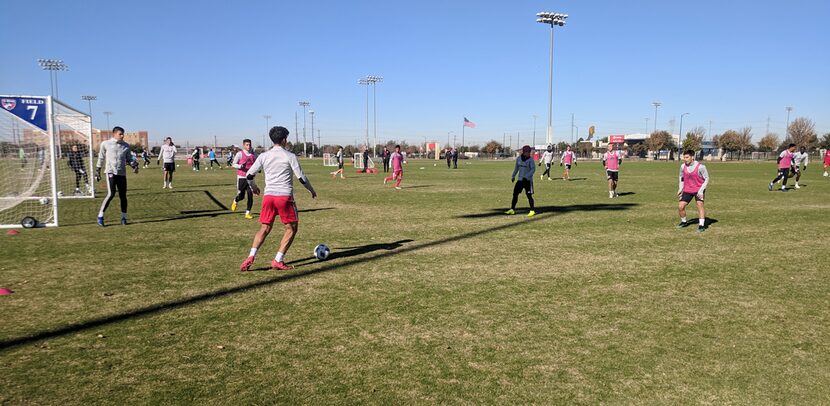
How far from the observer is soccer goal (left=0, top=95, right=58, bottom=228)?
1137cm

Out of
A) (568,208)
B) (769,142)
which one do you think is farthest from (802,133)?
(568,208)

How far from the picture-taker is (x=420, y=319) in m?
5.13

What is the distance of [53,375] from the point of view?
378 cm

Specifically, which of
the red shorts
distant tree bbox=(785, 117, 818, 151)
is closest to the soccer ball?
the red shorts

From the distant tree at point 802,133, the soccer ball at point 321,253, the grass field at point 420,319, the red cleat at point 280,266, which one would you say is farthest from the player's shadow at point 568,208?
the distant tree at point 802,133

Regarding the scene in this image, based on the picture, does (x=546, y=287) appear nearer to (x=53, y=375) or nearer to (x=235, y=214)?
(x=53, y=375)

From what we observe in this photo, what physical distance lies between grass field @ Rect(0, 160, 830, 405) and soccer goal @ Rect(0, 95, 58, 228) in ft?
7.66

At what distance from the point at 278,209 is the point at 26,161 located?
1137cm

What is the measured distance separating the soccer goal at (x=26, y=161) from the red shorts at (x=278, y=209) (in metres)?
7.31

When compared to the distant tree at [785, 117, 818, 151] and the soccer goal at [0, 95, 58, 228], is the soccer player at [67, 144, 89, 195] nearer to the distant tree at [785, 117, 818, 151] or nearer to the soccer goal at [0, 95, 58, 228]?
the soccer goal at [0, 95, 58, 228]

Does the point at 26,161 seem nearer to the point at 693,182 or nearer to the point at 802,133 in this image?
the point at 693,182

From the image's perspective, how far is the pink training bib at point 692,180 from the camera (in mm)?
10852

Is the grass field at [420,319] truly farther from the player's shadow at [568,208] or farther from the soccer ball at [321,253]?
the player's shadow at [568,208]

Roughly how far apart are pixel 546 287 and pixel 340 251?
3804 mm
